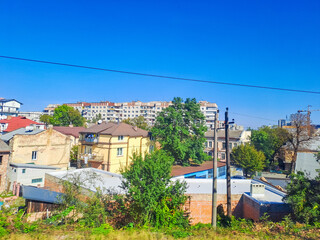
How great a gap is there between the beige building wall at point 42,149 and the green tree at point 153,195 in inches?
647

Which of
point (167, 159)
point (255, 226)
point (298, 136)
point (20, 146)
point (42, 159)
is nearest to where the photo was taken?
point (255, 226)

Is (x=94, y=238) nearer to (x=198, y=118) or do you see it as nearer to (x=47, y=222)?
(x=47, y=222)

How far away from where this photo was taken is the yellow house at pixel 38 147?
23516mm

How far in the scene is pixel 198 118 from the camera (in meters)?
29.8

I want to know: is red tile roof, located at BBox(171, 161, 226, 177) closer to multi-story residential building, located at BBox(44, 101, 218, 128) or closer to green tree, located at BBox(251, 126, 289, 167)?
green tree, located at BBox(251, 126, 289, 167)

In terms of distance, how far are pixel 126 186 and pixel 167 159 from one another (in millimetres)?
2762

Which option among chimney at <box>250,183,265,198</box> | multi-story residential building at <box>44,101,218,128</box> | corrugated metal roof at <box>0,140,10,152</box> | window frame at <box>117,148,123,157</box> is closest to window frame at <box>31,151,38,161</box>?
corrugated metal roof at <box>0,140,10,152</box>

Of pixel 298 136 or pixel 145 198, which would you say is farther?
pixel 298 136

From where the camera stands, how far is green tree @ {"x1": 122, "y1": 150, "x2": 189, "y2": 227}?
1194 centimetres

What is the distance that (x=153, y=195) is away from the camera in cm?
1216

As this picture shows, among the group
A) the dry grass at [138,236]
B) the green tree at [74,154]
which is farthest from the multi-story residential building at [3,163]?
the dry grass at [138,236]

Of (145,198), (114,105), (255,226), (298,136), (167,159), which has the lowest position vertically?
(255,226)

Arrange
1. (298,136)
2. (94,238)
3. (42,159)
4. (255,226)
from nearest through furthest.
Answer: (94,238)
(255,226)
(42,159)
(298,136)

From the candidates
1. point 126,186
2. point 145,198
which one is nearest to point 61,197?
point 126,186
